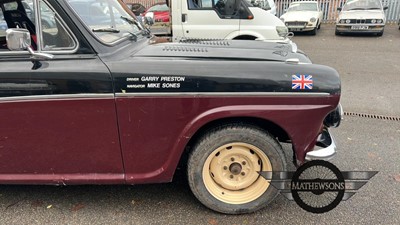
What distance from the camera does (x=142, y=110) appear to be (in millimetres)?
2451

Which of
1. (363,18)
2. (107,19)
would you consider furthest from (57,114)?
(363,18)

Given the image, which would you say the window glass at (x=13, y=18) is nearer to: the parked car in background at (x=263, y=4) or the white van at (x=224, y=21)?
the white van at (x=224, y=21)

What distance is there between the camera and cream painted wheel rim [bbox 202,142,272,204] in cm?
268

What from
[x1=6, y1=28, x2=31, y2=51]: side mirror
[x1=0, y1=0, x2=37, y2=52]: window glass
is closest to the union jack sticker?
[x1=6, y1=28, x2=31, y2=51]: side mirror

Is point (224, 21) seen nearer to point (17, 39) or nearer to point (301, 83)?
point (301, 83)

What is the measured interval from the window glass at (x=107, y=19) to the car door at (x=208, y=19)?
3.70 m

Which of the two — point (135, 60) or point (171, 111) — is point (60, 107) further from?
point (171, 111)

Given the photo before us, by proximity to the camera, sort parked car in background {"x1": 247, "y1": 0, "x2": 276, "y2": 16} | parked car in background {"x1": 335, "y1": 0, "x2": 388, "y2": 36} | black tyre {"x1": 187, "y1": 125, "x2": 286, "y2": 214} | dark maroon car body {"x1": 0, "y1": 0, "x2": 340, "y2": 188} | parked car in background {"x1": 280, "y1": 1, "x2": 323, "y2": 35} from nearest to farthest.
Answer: dark maroon car body {"x1": 0, "y1": 0, "x2": 340, "y2": 188}, black tyre {"x1": 187, "y1": 125, "x2": 286, "y2": 214}, parked car in background {"x1": 247, "y1": 0, "x2": 276, "y2": 16}, parked car in background {"x1": 335, "y1": 0, "x2": 388, "y2": 36}, parked car in background {"x1": 280, "y1": 1, "x2": 323, "y2": 35}

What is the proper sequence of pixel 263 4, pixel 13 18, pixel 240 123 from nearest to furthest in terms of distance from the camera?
pixel 240 123
pixel 13 18
pixel 263 4

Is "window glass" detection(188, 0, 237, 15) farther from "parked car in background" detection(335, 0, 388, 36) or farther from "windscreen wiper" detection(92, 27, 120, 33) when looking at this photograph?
"parked car in background" detection(335, 0, 388, 36)

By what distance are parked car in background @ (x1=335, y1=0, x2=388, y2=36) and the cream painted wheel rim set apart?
11748mm

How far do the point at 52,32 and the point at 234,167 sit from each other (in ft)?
5.64

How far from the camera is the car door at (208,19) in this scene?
23.6 feet

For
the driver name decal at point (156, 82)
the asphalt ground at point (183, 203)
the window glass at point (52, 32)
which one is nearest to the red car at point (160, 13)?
the asphalt ground at point (183, 203)
